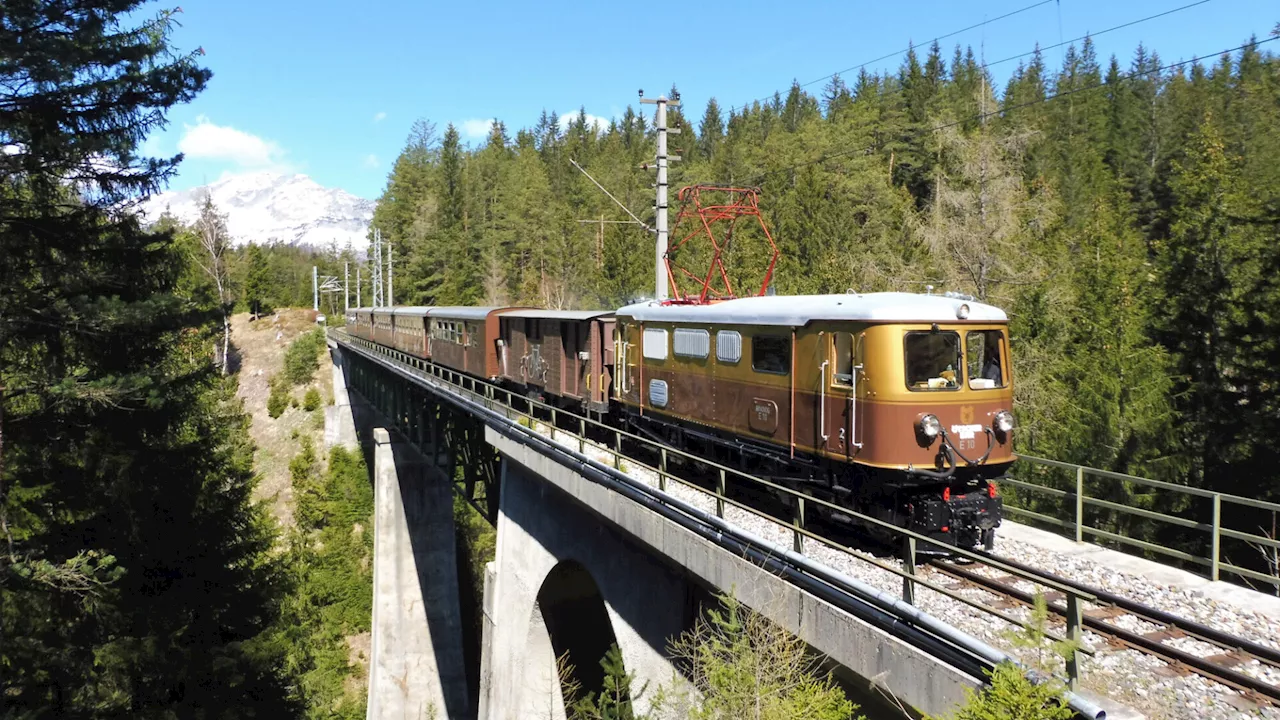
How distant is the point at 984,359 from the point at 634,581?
546 cm

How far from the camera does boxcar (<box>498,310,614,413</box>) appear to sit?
1733cm

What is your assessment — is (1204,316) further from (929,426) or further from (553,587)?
(553,587)

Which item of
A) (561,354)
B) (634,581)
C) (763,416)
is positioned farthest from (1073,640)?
(561,354)

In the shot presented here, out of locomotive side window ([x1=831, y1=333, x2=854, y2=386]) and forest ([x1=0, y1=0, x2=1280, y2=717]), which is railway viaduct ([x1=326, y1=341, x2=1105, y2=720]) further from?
forest ([x1=0, y1=0, x2=1280, y2=717])

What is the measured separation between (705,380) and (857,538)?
3.84 meters

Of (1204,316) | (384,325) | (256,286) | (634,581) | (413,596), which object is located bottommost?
(413,596)

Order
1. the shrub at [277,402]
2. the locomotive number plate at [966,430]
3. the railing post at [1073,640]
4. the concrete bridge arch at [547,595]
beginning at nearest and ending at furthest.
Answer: the railing post at [1073,640] < the locomotive number plate at [966,430] < the concrete bridge arch at [547,595] < the shrub at [277,402]

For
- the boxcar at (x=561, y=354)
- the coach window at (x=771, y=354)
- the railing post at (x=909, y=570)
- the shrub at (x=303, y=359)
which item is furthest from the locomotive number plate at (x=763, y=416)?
the shrub at (x=303, y=359)

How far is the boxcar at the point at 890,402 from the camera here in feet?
30.6

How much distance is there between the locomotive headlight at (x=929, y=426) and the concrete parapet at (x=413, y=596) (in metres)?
23.5

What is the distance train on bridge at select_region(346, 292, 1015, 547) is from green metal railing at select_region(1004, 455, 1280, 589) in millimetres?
1007

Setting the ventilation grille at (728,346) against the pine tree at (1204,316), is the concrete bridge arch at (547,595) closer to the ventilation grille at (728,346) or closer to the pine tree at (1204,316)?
the ventilation grille at (728,346)

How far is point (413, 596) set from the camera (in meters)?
30.3

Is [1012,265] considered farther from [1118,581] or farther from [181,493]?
[181,493]
